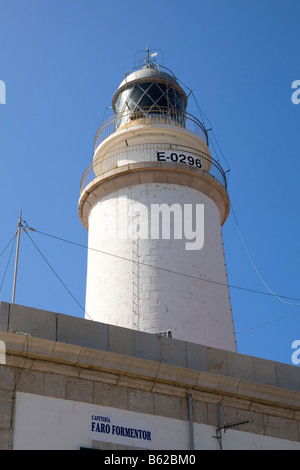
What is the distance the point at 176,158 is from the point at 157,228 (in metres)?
2.37

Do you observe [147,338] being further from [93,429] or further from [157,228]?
[157,228]

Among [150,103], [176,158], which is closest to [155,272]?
[176,158]

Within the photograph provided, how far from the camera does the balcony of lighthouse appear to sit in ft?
67.7

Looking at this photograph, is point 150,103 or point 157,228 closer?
point 157,228

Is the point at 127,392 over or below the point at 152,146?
below

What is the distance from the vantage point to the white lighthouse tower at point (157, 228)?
18469 millimetres

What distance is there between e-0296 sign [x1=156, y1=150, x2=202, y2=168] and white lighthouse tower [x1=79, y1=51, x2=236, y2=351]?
1.7 inches

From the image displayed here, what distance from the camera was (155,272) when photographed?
61.8ft

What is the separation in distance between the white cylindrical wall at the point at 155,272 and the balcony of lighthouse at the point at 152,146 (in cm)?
81

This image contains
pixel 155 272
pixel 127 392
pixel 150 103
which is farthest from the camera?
pixel 150 103

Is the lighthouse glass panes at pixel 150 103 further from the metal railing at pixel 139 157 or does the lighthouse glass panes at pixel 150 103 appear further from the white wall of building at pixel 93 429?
the white wall of building at pixel 93 429

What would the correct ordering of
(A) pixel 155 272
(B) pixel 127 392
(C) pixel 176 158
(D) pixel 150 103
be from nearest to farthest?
(B) pixel 127 392, (A) pixel 155 272, (C) pixel 176 158, (D) pixel 150 103
